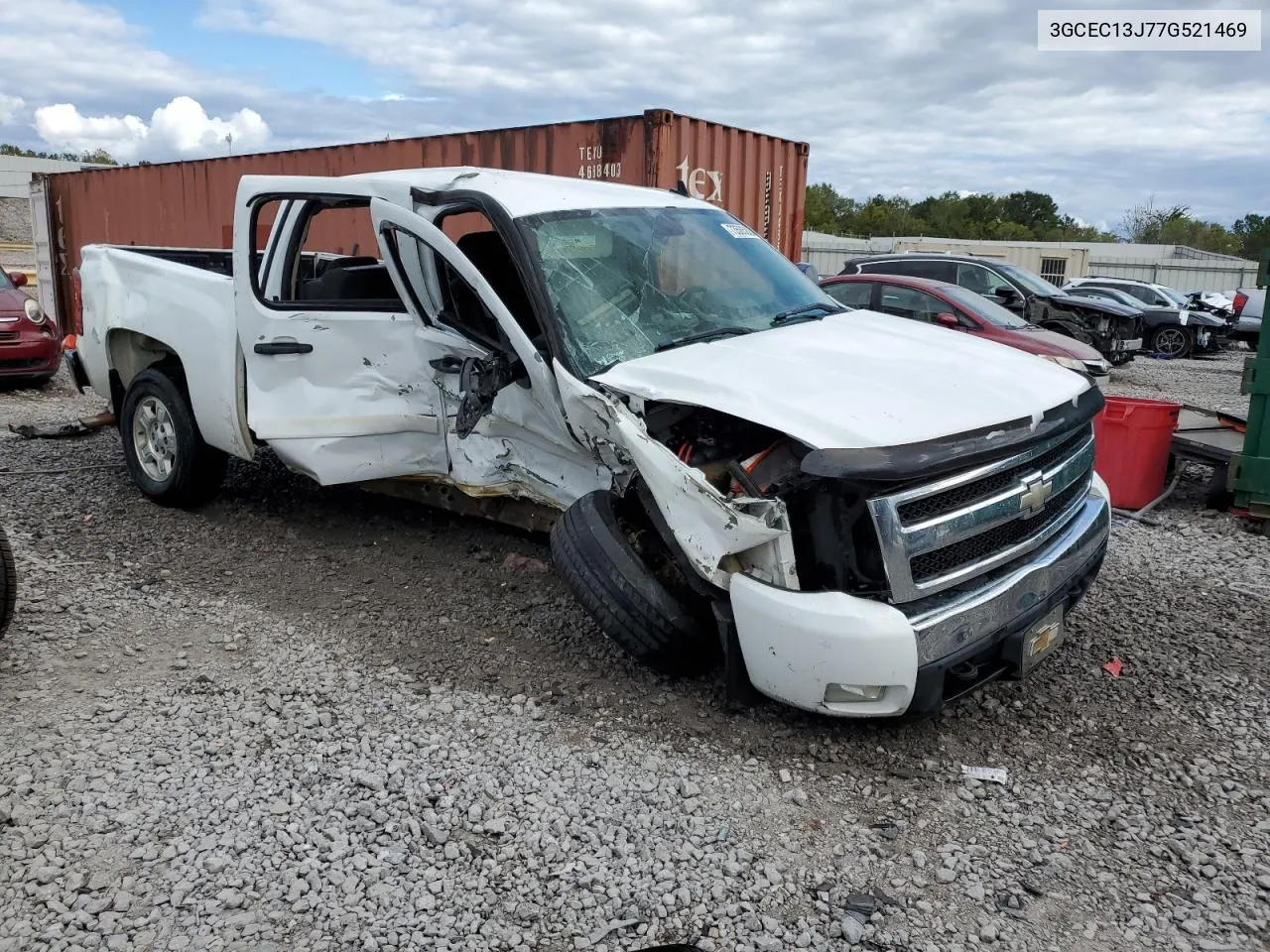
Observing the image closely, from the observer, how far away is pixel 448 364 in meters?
4.30

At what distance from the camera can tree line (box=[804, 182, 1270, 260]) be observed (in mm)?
67938

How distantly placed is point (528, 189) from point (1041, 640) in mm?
2755

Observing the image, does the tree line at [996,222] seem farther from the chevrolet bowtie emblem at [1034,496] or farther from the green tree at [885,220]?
the chevrolet bowtie emblem at [1034,496]

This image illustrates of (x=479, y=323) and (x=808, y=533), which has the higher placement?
(x=479, y=323)

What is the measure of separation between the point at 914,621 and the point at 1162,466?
4.43 meters

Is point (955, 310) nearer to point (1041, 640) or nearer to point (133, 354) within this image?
point (1041, 640)

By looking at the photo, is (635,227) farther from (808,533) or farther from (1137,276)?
(1137,276)

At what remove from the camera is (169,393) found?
5590mm

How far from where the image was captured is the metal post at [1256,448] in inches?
233

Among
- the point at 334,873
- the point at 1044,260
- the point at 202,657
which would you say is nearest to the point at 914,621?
the point at 334,873

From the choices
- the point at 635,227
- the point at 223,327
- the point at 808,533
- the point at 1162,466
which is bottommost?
the point at 1162,466

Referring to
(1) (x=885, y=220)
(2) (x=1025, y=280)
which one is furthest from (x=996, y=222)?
(2) (x=1025, y=280)

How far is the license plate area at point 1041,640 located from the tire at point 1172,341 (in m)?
17.9

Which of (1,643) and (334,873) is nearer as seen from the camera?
(334,873)
